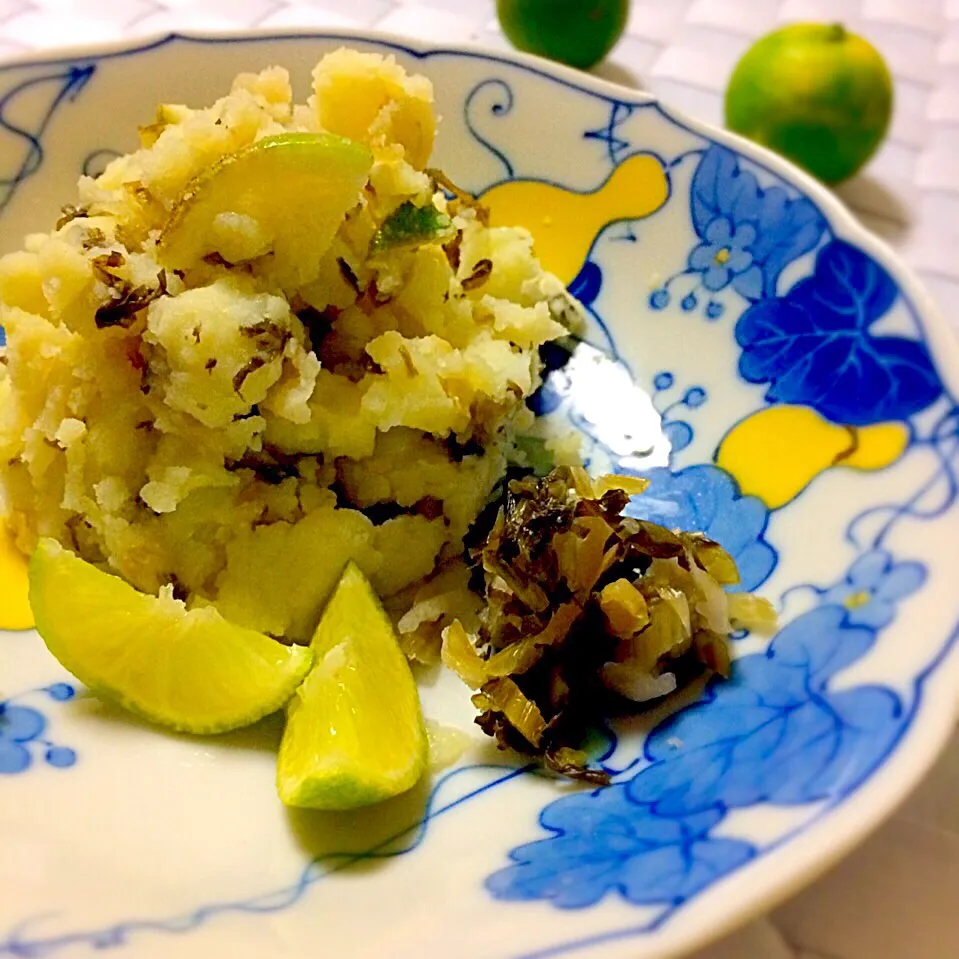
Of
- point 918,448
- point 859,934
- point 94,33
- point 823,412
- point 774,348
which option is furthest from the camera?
point 94,33

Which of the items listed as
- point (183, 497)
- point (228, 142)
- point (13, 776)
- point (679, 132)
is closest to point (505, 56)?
point (679, 132)

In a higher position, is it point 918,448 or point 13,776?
point 918,448

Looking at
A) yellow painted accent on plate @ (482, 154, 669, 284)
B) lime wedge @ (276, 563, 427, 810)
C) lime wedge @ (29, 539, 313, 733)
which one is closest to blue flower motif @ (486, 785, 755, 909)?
lime wedge @ (276, 563, 427, 810)

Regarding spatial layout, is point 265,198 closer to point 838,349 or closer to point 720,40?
point 838,349

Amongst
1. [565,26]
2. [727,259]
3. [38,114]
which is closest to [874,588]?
[727,259]

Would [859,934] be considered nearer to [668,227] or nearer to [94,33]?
[668,227]
